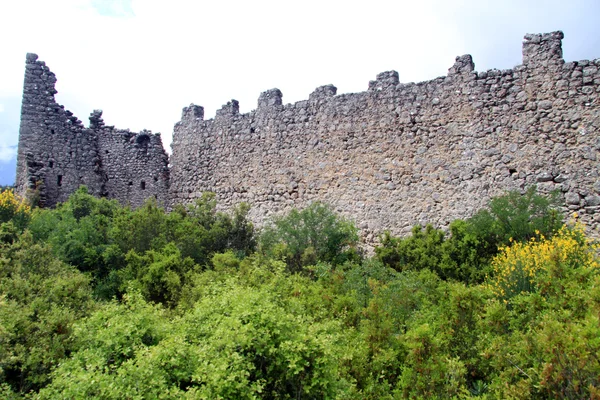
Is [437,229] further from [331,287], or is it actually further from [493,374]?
[493,374]

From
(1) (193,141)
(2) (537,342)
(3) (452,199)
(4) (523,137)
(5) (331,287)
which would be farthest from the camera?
(1) (193,141)

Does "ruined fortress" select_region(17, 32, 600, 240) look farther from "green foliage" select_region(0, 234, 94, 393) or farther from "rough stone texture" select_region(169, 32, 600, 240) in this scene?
"green foliage" select_region(0, 234, 94, 393)

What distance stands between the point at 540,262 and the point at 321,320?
11.5ft

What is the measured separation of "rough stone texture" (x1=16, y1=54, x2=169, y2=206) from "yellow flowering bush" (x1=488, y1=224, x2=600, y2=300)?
11158 millimetres

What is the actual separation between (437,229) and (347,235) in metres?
2.03

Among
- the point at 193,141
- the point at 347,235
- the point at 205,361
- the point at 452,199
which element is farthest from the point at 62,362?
the point at 193,141

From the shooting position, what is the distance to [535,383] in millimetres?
5391

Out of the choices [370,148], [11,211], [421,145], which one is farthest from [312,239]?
[11,211]

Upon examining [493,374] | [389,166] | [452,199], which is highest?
[389,166]

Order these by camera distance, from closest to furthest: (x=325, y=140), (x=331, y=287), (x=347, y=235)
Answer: (x=331, y=287), (x=347, y=235), (x=325, y=140)

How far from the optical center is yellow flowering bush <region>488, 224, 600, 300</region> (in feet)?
23.7

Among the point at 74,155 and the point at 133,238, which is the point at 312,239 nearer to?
the point at 133,238

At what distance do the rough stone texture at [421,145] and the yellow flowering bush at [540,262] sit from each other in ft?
3.53

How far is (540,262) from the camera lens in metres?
8.19
